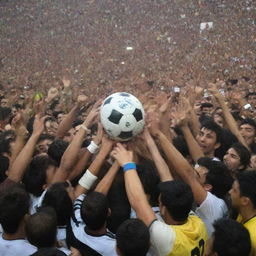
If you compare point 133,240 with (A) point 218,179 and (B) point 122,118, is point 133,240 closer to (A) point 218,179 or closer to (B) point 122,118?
(A) point 218,179

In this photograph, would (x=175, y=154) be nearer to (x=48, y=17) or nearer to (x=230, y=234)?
(x=230, y=234)

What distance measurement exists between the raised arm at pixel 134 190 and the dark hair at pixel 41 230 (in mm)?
653

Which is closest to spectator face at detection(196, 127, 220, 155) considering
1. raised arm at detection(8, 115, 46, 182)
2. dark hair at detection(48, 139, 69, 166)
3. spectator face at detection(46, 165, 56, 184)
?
dark hair at detection(48, 139, 69, 166)

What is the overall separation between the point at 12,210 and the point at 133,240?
1.08 m

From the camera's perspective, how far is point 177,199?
309 centimetres

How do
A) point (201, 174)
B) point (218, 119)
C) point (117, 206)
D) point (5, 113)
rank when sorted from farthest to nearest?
point (5, 113)
point (218, 119)
point (201, 174)
point (117, 206)

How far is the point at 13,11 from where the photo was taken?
30906 millimetres

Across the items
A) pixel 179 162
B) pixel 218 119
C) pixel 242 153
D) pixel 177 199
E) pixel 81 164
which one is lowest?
pixel 218 119

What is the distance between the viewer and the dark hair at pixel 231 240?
2838 millimetres

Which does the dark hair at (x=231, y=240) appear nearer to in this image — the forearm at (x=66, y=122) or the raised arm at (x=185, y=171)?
the raised arm at (x=185, y=171)

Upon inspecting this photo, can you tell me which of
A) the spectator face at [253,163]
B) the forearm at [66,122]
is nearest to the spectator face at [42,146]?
the forearm at [66,122]

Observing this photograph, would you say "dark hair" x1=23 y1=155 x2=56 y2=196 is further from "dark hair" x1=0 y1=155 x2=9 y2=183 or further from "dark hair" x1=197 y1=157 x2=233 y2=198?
"dark hair" x1=197 y1=157 x2=233 y2=198

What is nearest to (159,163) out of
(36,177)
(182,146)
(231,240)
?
(231,240)

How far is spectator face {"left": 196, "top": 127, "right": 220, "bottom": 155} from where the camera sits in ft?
18.0
